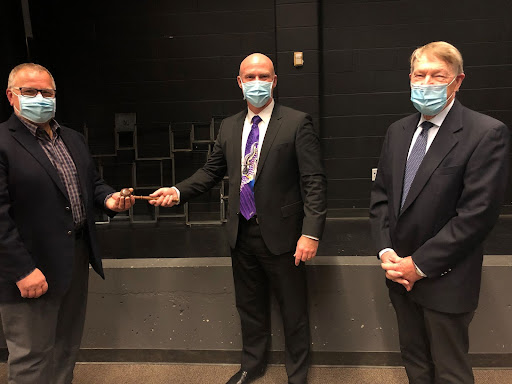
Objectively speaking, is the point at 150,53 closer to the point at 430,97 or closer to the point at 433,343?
the point at 430,97

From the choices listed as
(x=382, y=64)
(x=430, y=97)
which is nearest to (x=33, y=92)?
(x=430, y=97)

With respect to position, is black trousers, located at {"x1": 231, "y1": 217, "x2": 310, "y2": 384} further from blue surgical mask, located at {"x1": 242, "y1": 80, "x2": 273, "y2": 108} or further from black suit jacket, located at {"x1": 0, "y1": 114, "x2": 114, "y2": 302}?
black suit jacket, located at {"x1": 0, "y1": 114, "x2": 114, "y2": 302}

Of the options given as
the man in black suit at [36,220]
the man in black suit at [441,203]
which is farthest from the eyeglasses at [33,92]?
the man in black suit at [441,203]

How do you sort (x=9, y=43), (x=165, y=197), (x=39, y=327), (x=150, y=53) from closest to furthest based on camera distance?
(x=39, y=327)
(x=165, y=197)
(x=9, y=43)
(x=150, y=53)

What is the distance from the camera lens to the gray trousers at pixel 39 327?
1.46 m

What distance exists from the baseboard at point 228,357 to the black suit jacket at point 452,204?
84cm

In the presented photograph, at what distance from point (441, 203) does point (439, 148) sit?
182mm

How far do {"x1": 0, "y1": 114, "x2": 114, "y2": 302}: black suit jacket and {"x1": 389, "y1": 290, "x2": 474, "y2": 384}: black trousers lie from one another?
129 cm

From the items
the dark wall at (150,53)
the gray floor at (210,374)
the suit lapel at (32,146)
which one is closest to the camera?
the suit lapel at (32,146)

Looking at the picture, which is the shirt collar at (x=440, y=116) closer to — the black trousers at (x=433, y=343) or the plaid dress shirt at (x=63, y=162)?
the black trousers at (x=433, y=343)

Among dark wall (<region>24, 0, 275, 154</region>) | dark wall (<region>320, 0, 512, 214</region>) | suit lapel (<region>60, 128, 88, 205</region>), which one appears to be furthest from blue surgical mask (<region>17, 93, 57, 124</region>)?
dark wall (<region>320, 0, 512, 214</region>)

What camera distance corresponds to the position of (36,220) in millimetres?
1428

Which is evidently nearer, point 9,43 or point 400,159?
point 400,159

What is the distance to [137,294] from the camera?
2.10m
